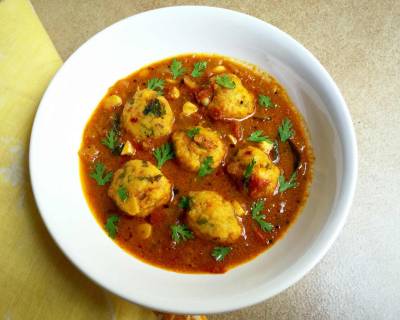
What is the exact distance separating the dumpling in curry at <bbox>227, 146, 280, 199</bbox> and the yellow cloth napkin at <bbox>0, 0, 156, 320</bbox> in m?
1.30

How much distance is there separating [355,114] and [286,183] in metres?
1.18

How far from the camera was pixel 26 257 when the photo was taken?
338 cm

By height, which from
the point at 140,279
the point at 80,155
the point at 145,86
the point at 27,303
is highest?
the point at 145,86

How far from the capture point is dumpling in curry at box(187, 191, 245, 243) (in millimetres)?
3189

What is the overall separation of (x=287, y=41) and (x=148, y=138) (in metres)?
1.42

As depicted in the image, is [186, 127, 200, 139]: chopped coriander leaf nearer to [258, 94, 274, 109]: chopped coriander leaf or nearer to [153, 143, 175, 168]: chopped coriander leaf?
[153, 143, 175, 168]: chopped coriander leaf

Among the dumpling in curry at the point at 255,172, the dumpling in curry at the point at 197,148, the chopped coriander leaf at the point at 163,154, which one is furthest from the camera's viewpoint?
the chopped coriander leaf at the point at 163,154

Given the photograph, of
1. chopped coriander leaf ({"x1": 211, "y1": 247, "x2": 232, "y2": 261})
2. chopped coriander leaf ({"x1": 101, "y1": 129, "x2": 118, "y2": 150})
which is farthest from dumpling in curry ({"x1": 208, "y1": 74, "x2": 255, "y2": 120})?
chopped coriander leaf ({"x1": 211, "y1": 247, "x2": 232, "y2": 261})

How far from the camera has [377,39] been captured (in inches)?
173

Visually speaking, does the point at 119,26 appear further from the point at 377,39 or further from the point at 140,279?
the point at 377,39

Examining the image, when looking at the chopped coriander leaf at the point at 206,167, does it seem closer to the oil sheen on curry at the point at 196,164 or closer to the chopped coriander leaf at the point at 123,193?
the oil sheen on curry at the point at 196,164

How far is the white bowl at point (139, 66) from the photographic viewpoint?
304cm

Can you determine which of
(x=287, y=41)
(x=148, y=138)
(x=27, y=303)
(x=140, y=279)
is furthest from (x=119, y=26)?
(x=27, y=303)

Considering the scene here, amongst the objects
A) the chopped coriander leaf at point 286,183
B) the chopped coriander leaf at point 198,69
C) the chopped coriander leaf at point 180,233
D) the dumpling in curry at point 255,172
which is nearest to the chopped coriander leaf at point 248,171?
the dumpling in curry at point 255,172
